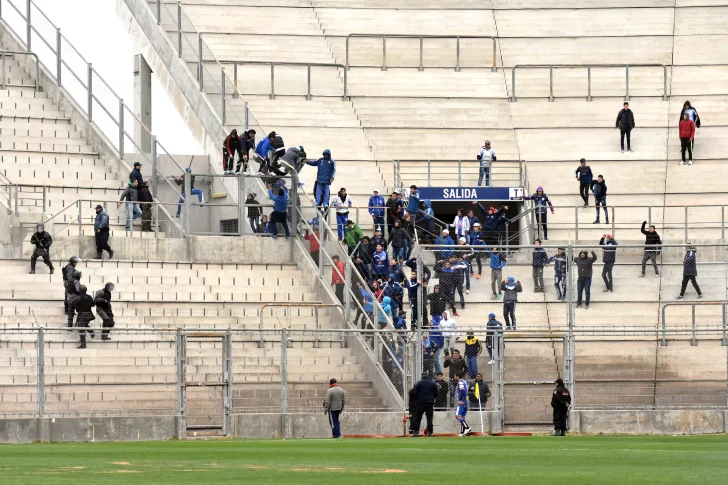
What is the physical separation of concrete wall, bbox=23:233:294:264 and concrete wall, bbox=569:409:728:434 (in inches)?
318

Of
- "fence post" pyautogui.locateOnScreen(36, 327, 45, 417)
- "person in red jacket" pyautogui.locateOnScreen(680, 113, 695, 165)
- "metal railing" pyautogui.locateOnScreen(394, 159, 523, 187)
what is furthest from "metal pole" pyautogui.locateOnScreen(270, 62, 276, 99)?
"fence post" pyautogui.locateOnScreen(36, 327, 45, 417)

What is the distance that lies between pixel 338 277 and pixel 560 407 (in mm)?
5959

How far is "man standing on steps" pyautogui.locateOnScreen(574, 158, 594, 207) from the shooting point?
39.3 m

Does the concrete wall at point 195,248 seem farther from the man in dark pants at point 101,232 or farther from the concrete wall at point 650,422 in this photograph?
the concrete wall at point 650,422

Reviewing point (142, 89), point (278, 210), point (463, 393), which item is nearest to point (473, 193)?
point (278, 210)

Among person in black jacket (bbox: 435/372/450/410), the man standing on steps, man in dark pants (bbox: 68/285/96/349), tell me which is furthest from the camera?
the man standing on steps

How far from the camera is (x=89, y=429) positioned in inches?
1029

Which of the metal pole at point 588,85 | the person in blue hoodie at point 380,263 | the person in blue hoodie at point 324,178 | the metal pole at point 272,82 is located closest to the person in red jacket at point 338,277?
the person in blue hoodie at point 380,263

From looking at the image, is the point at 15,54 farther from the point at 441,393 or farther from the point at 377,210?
the point at 441,393

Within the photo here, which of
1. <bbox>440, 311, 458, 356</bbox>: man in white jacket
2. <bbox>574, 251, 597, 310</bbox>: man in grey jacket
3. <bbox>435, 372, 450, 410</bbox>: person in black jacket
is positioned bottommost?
<bbox>435, 372, 450, 410</bbox>: person in black jacket

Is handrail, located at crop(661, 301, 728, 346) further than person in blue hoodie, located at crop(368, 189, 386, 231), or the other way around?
person in blue hoodie, located at crop(368, 189, 386, 231)

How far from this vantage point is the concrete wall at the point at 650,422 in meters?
28.7

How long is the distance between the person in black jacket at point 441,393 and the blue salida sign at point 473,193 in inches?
405

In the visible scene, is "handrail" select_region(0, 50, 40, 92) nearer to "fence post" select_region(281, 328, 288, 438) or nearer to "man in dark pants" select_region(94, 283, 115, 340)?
"man in dark pants" select_region(94, 283, 115, 340)
